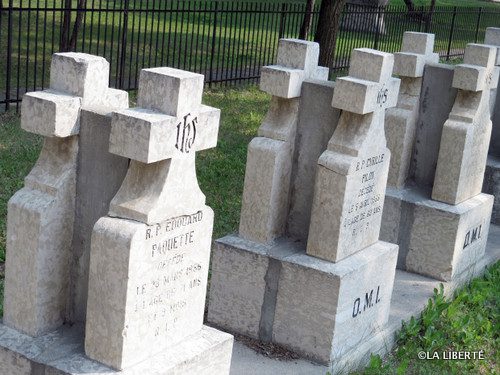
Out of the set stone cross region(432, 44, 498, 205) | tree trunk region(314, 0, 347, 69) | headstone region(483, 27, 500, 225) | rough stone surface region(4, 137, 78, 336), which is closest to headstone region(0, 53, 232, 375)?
rough stone surface region(4, 137, 78, 336)

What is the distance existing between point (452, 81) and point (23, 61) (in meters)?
9.09

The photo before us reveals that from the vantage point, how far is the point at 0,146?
944 cm

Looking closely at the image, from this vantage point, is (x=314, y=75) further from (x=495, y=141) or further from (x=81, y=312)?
(x=495, y=141)

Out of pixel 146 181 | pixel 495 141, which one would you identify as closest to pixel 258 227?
pixel 146 181

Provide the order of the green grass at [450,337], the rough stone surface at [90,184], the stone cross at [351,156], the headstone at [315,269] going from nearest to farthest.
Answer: the rough stone surface at [90,184], the stone cross at [351,156], the headstone at [315,269], the green grass at [450,337]

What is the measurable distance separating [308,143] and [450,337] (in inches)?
70.2

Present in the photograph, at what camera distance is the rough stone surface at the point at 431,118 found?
709cm

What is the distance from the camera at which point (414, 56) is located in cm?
691

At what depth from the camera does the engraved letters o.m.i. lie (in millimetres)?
3832

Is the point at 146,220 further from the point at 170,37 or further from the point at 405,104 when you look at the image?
the point at 170,37

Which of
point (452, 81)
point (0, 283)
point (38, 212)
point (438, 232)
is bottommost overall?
point (0, 283)

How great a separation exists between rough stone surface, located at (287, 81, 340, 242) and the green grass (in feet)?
3.24

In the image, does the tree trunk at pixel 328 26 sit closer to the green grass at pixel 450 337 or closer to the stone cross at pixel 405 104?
the stone cross at pixel 405 104

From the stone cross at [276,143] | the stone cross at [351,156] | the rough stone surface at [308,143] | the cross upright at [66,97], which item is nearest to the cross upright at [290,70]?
the stone cross at [276,143]
